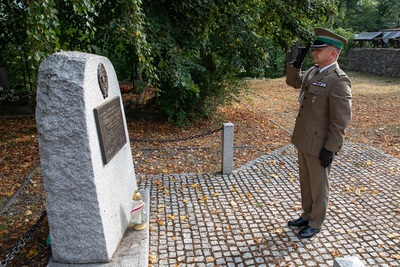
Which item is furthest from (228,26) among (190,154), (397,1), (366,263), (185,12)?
(397,1)

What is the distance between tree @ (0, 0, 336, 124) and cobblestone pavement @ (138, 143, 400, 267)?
213 centimetres

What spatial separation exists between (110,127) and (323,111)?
226cm

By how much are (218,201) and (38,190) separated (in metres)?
2.92

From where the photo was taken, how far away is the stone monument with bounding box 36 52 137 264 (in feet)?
8.20

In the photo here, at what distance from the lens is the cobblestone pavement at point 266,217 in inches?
138

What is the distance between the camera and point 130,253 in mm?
2914

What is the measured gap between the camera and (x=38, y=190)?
16.8 feet

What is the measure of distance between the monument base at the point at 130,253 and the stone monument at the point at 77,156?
0.04 m

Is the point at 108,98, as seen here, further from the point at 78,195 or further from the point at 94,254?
the point at 94,254

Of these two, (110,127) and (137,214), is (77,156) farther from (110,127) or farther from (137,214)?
(137,214)

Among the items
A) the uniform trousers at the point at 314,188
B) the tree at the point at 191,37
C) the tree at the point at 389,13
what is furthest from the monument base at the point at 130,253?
the tree at the point at 389,13

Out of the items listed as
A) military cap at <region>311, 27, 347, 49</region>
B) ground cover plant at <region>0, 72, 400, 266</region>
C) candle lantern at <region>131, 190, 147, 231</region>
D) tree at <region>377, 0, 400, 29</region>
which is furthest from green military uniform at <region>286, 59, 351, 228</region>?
tree at <region>377, 0, 400, 29</region>

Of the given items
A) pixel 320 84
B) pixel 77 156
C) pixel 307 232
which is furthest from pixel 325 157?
pixel 77 156

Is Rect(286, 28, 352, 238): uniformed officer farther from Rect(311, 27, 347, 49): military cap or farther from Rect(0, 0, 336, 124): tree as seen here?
Rect(0, 0, 336, 124): tree
